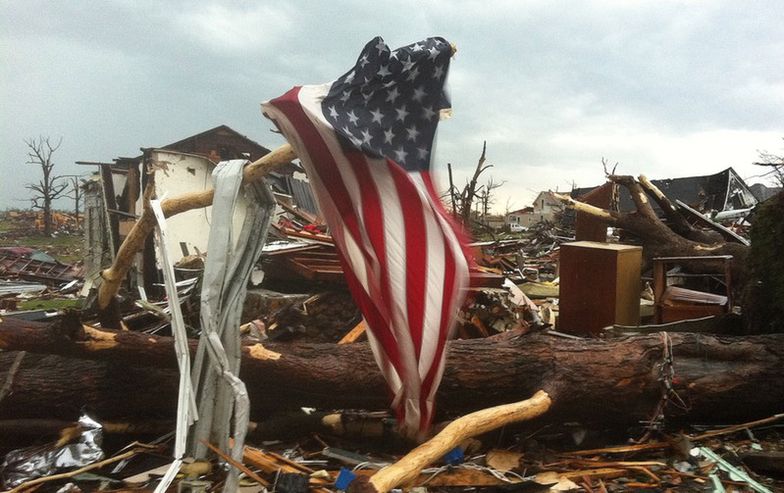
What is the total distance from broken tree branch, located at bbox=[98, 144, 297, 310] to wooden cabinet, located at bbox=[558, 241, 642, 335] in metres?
4.76

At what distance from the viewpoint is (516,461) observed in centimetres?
368

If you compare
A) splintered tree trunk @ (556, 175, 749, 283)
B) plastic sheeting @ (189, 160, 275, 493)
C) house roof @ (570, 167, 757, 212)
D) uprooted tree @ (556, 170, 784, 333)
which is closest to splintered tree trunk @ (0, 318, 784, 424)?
plastic sheeting @ (189, 160, 275, 493)

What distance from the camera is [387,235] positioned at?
2.80 metres

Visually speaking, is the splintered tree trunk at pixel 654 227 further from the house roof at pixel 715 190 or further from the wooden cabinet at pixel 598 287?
the house roof at pixel 715 190

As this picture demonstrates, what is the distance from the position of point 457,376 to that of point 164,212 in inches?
102

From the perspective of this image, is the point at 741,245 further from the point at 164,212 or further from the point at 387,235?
the point at 164,212

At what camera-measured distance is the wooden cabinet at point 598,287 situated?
644 cm

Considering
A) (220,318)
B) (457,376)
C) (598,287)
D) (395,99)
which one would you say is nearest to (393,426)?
(457,376)

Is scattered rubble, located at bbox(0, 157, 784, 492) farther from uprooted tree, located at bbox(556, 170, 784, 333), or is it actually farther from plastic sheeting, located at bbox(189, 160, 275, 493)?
uprooted tree, located at bbox(556, 170, 784, 333)

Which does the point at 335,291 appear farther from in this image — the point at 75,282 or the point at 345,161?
the point at 75,282

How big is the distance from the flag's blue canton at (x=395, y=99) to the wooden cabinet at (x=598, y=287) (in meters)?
4.18

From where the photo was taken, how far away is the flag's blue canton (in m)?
2.99

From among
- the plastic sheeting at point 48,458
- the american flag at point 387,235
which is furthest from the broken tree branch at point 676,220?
the plastic sheeting at point 48,458

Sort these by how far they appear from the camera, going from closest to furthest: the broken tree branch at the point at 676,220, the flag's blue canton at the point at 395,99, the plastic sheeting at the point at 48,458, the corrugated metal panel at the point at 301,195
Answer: the flag's blue canton at the point at 395,99
the plastic sheeting at the point at 48,458
the broken tree branch at the point at 676,220
the corrugated metal panel at the point at 301,195
